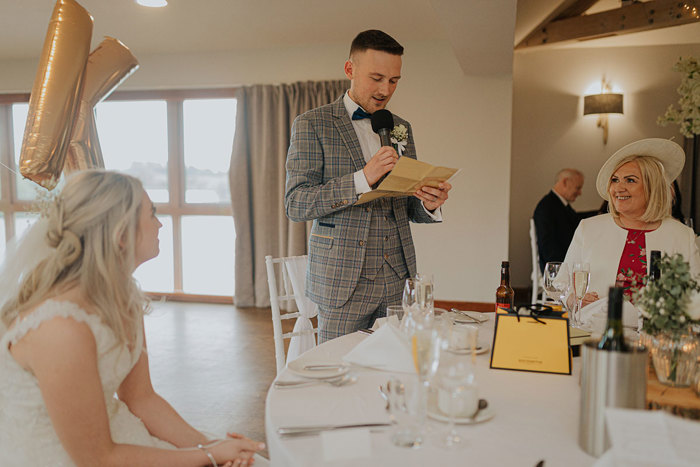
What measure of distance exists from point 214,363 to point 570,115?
495 cm

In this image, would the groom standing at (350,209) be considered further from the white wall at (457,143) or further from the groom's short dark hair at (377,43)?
the white wall at (457,143)

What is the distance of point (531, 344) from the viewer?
4.66ft

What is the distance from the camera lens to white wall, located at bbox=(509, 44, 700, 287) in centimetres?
628

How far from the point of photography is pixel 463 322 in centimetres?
187

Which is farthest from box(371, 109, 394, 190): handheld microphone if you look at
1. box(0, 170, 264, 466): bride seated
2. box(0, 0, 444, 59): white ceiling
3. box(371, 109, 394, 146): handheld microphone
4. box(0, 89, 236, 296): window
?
box(0, 89, 236, 296): window

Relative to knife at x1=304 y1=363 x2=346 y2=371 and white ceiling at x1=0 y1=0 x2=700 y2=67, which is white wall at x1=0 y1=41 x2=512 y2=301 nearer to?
white ceiling at x1=0 y1=0 x2=700 y2=67

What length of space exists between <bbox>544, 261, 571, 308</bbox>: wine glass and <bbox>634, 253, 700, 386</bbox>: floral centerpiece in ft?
1.87

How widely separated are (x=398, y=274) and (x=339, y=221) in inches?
12.4

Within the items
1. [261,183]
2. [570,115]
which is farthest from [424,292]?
[570,115]

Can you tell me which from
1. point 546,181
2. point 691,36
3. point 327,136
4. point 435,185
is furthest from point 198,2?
point 691,36

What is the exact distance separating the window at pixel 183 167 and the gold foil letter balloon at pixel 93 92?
12.3 feet

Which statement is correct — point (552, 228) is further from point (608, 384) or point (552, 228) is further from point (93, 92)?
point (608, 384)

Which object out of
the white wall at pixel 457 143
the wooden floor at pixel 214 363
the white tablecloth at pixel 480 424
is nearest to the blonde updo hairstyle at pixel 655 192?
the white tablecloth at pixel 480 424

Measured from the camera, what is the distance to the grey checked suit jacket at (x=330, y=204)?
2.05m
